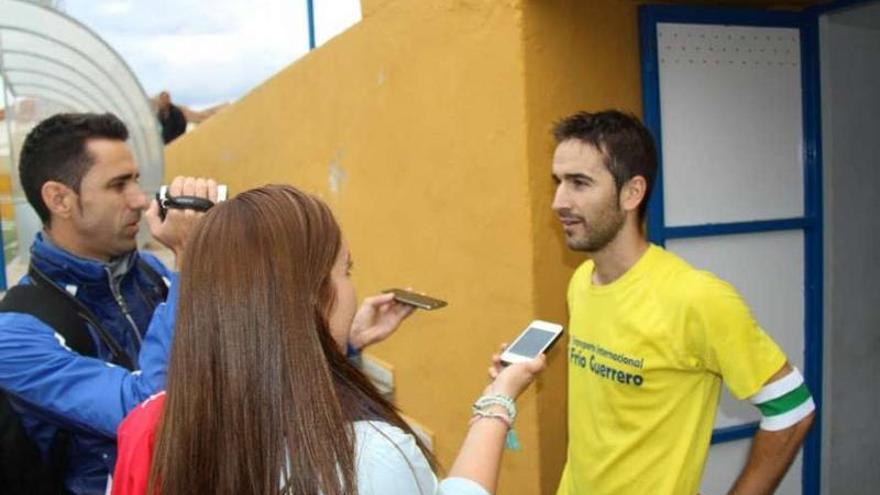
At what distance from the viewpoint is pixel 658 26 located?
287cm

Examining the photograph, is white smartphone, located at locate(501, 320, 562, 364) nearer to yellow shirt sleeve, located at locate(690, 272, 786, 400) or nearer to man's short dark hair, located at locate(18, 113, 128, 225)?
yellow shirt sleeve, located at locate(690, 272, 786, 400)

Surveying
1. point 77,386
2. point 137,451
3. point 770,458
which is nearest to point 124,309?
point 77,386

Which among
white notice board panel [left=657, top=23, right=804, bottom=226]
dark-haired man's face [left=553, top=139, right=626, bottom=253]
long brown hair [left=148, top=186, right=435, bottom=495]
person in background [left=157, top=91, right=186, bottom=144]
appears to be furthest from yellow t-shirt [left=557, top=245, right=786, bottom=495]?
person in background [left=157, top=91, right=186, bottom=144]

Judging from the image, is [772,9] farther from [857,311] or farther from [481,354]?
[481,354]

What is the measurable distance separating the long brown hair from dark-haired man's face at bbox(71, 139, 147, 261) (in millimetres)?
1083

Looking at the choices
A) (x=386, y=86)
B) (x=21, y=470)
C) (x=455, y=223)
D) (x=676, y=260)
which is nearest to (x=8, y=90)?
(x=386, y=86)

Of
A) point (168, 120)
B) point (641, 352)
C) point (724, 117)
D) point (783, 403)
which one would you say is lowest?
point (783, 403)

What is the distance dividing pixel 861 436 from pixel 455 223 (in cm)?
208

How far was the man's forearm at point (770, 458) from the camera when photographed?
1.95 metres

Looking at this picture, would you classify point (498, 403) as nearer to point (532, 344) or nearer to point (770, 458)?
point (532, 344)

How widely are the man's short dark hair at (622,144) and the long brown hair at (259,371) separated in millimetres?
1237

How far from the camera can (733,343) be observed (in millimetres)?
1929

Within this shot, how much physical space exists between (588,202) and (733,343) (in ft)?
2.08

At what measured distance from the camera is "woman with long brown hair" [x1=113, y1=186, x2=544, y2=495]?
4.07 feet
